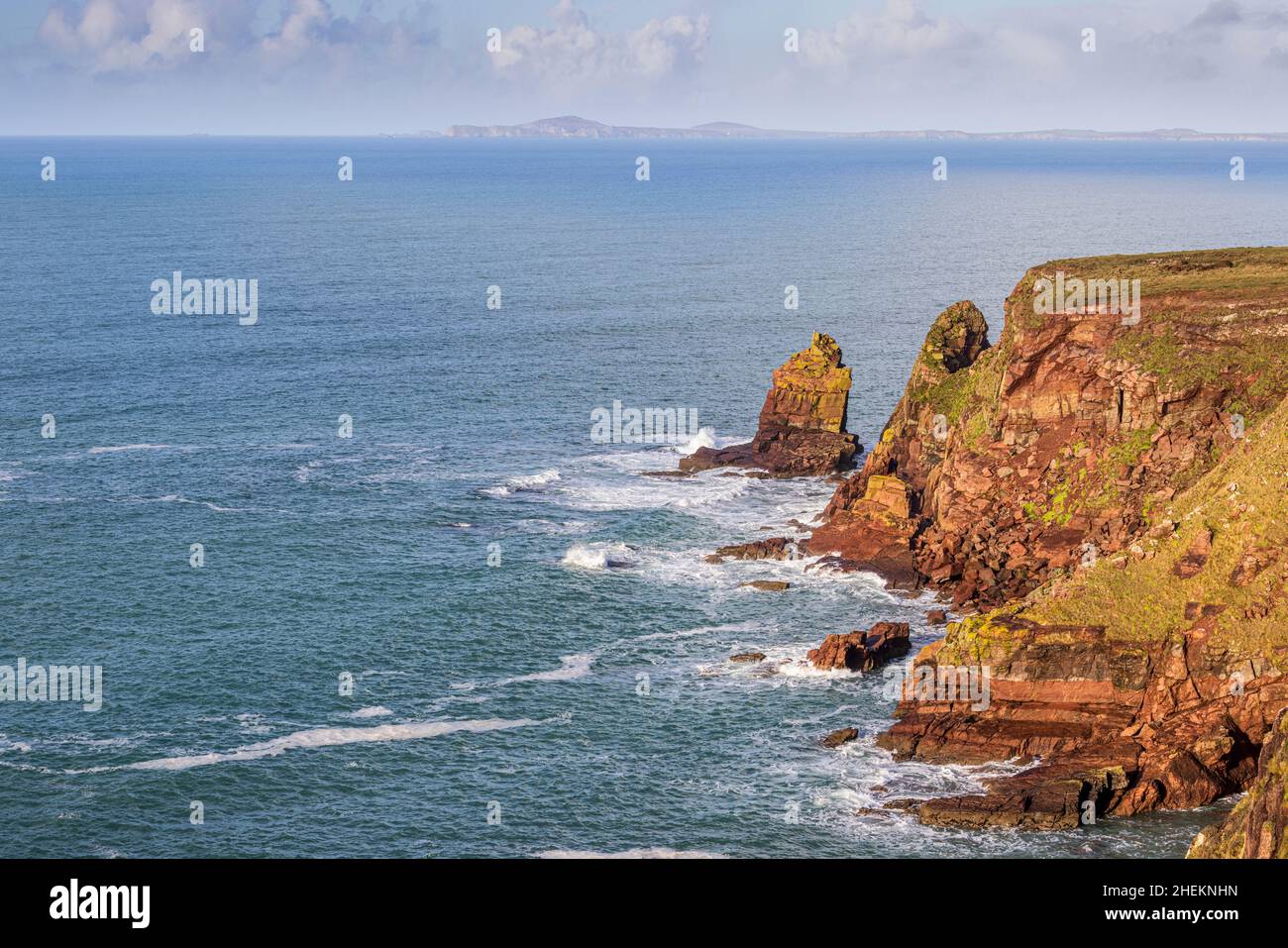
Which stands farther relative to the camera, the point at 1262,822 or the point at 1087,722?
the point at 1087,722

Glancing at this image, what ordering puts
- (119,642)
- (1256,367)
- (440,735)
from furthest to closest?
(1256,367)
(119,642)
(440,735)

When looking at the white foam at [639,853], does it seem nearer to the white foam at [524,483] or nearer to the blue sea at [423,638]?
the blue sea at [423,638]

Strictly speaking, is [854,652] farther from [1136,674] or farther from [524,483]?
[524,483]

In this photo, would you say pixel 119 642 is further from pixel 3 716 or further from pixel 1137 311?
pixel 1137 311

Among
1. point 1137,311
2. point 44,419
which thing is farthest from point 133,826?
point 44,419

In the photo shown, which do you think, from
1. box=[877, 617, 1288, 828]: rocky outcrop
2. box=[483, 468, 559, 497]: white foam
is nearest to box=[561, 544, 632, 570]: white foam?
box=[483, 468, 559, 497]: white foam

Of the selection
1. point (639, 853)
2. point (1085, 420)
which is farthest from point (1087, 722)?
point (1085, 420)

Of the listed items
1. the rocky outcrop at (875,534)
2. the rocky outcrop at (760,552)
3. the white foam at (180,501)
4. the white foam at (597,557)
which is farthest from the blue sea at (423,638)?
the rocky outcrop at (875,534)
